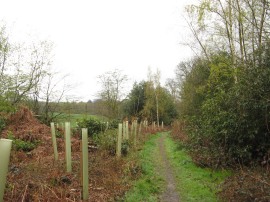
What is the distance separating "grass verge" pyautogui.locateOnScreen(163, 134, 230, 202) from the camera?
7564 mm

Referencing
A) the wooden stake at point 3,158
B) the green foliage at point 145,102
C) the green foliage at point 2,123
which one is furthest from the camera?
the green foliage at point 145,102

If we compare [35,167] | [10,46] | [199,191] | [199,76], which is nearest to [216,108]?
[199,191]

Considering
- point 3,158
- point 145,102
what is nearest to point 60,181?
point 3,158

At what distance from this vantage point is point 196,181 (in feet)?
29.9

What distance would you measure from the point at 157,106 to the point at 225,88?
2955 centimetres

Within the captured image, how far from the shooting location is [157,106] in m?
43.2

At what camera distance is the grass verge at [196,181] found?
7.56 m

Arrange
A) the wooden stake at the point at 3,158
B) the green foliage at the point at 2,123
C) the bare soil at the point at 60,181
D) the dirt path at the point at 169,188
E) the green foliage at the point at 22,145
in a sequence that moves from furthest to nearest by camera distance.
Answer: the green foliage at the point at 2,123
the green foliage at the point at 22,145
the dirt path at the point at 169,188
the bare soil at the point at 60,181
the wooden stake at the point at 3,158

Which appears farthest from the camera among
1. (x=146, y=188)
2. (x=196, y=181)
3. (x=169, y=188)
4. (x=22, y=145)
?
(x=22, y=145)

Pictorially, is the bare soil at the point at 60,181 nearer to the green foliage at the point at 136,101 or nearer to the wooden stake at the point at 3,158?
the wooden stake at the point at 3,158

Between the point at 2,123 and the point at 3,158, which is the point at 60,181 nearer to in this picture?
the point at 3,158

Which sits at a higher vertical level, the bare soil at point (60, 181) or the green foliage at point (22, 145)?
the green foliage at point (22, 145)

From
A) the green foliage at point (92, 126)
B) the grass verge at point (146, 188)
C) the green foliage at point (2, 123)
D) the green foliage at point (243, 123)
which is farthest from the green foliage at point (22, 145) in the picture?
the green foliage at point (243, 123)

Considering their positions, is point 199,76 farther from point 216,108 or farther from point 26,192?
point 26,192
